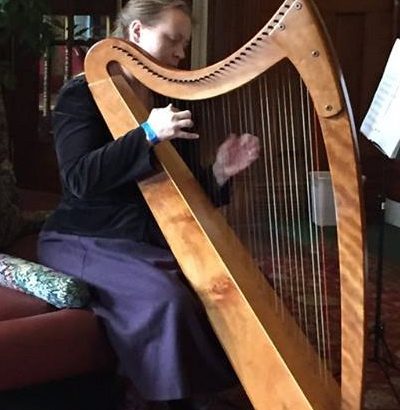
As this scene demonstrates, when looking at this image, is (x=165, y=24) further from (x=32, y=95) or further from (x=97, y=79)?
(x=32, y=95)

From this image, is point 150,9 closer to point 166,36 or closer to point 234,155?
point 166,36

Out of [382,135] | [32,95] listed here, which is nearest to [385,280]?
[382,135]

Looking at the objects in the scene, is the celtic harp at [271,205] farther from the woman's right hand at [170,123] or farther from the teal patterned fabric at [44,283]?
the teal patterned fabric at [44,283]

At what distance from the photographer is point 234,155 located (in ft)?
6.23

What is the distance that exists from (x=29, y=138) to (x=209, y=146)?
1.86m

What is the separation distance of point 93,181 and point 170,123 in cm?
22

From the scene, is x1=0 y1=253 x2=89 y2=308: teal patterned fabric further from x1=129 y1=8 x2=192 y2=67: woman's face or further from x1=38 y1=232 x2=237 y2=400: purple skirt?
x1=129 y1=8 x2=192 y2=67: woman's face

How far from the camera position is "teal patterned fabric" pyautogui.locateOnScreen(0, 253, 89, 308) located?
1832 mm

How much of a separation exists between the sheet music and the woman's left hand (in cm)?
40

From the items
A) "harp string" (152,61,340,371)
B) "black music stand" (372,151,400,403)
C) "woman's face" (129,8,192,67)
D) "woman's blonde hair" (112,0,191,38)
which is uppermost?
"woman's blonde hair" (112,0,191,38)

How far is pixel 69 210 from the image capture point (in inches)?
80.5

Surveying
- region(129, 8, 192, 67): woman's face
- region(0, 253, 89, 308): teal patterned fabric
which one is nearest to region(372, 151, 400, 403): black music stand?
region(129, 8, 192, 67): woman's face

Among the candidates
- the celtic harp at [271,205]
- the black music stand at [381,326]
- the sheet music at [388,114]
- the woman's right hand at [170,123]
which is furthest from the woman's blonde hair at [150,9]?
the black music stand at [381,326]

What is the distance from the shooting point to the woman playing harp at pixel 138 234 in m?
1.76
